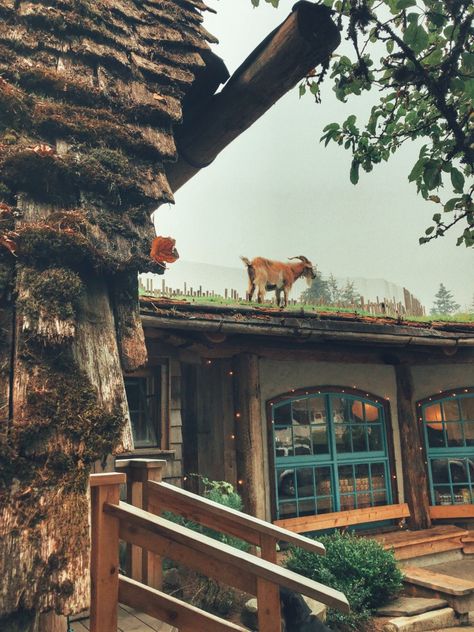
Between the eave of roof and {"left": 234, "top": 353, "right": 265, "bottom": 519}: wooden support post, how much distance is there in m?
0.56

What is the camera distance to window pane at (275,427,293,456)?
7.14m

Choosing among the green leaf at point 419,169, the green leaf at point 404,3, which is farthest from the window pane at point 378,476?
the green leaf at point 404,3

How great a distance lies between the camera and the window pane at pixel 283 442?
714cm

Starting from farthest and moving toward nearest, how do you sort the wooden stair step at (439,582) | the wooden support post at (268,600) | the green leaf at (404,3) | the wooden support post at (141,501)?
the wooden stair step at (439,582) < the wooden support post at (141,501) < the green leaf at (404,3) < the wooden support post at (268,600)

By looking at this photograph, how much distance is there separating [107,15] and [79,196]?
1.18 meters

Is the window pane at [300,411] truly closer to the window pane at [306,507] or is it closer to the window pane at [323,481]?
the window pane at [323,481]

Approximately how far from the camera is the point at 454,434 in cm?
841

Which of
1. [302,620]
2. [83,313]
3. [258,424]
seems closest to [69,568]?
[83,313]

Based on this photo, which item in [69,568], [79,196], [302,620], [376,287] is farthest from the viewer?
[376,287]

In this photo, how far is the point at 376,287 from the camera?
181 metres

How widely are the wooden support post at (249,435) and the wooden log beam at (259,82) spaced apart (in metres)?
3.81

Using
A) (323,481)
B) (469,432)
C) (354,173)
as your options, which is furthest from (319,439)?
(354,173)

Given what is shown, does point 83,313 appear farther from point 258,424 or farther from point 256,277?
point 256,277

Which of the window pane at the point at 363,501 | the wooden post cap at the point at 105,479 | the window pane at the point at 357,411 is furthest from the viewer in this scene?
the window pane at the point at 357,411
